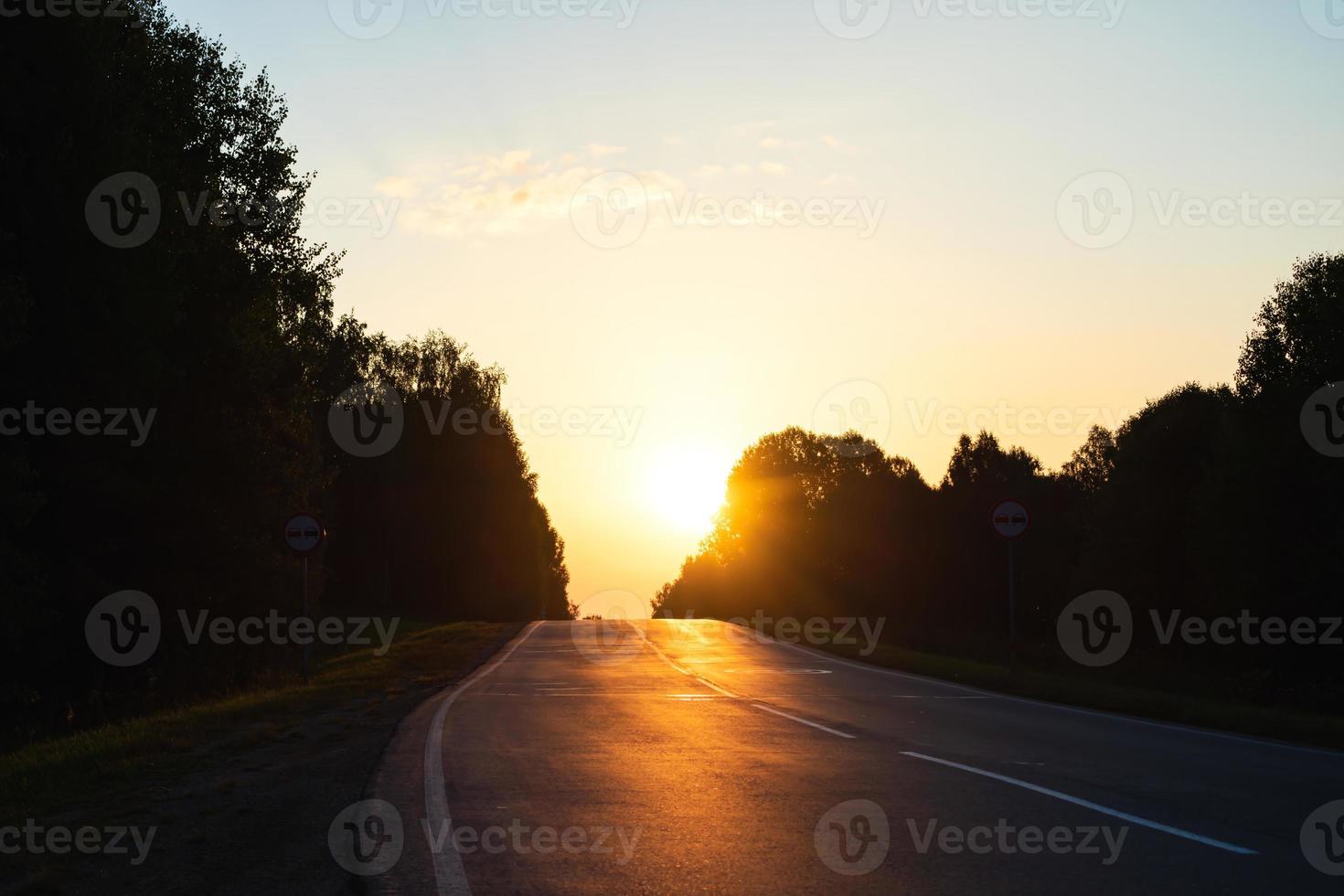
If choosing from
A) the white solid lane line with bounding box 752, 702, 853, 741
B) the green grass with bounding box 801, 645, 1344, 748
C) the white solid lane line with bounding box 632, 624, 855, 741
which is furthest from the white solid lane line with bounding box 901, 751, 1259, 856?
the green grass with bounding box 801, 645, 1344, 748

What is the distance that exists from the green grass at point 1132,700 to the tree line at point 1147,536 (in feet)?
8.57

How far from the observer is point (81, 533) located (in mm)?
23891

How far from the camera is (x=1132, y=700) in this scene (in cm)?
1936

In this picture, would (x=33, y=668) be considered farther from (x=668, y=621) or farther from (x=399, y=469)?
(x=399, y=469)

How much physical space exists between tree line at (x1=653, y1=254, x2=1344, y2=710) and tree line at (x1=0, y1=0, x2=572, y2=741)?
64.5 feet

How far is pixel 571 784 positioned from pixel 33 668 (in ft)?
57.3

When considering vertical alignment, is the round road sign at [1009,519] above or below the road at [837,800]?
above

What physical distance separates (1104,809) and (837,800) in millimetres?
1956

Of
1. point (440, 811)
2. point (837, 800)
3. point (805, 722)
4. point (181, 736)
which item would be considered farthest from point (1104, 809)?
point (181, 736)

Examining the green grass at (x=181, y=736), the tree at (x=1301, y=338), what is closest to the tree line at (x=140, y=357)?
the green grass at (x=181, y=736)

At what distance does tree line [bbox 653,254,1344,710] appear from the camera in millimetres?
42719

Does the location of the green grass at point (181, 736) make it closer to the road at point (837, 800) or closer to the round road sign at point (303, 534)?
the road at point (837, 800)

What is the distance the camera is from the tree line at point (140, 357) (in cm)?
2236

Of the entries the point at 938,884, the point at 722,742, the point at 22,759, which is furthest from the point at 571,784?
the point at 22,759
